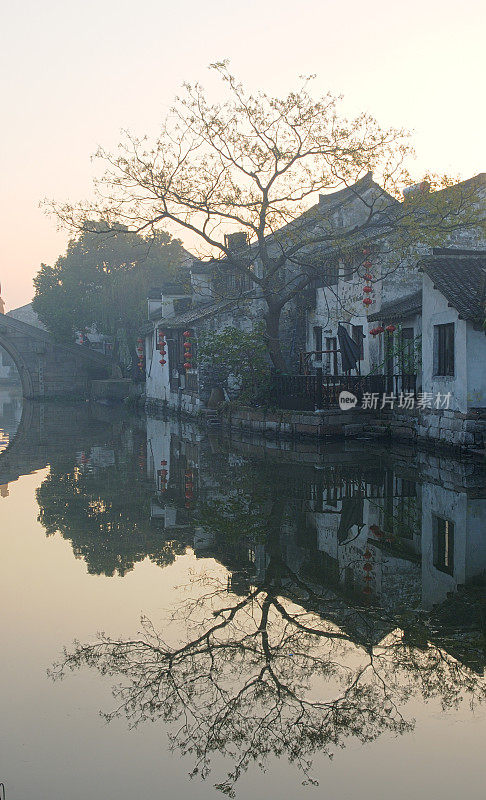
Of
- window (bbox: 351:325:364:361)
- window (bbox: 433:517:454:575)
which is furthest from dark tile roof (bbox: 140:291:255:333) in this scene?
window (bbox: 433:517:454:575)

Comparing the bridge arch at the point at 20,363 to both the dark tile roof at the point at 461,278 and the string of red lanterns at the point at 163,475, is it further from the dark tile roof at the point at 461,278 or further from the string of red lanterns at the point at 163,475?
the dark tile roof at the point at 461,278

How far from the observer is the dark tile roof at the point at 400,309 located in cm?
1914

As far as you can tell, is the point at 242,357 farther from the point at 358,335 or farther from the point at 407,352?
the point at 407,352

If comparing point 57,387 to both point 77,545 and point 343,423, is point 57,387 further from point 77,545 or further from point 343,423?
point 77,545

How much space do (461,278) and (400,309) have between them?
3631mm

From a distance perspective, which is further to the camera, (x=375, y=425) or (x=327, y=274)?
(x=327, y=274)

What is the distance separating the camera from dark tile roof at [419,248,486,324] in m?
15.5

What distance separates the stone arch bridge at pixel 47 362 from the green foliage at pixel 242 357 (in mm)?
24423

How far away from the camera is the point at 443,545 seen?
8.05m

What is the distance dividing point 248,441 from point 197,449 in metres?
2.11

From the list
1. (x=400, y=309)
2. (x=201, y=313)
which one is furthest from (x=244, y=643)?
(x=201, y=313)

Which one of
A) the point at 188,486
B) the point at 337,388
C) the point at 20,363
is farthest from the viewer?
the point at 20,363

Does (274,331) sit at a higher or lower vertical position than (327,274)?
lower

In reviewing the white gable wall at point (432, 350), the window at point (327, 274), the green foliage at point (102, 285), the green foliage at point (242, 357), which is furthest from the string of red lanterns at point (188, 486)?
the green foliage at point (102, 285)
